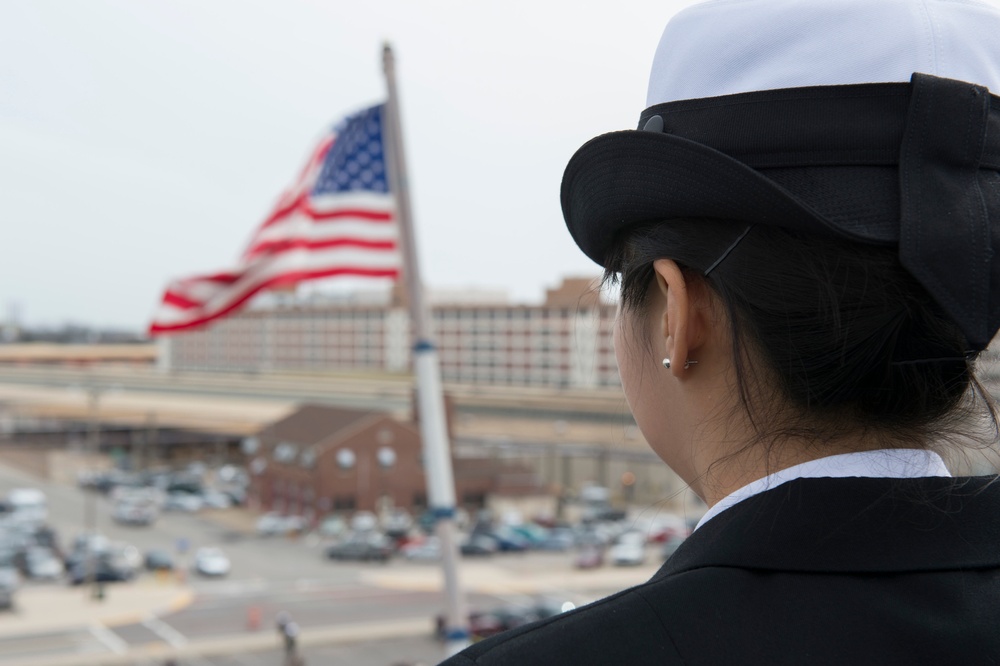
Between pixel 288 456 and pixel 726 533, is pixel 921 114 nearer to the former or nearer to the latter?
pixel 726 533

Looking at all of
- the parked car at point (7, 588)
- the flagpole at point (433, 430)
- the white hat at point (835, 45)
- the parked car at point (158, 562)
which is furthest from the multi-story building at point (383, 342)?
the white hat at point (835, 45)

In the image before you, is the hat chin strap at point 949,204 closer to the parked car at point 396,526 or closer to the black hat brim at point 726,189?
the black hat brim at point 726,189

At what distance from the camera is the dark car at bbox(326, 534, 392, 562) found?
23.2m

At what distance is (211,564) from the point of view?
71.6ft

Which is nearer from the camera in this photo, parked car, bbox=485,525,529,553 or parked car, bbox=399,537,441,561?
parked car, bbox=399,537,441,561

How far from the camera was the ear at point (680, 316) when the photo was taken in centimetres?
60

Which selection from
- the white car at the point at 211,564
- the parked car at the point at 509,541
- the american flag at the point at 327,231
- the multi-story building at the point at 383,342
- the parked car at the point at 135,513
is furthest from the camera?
the multi-story building at the point at 383,342

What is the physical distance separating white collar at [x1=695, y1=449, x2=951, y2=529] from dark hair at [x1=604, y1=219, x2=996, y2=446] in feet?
0.05

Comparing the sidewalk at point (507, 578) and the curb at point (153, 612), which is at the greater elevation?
the curb at point (153, 612)

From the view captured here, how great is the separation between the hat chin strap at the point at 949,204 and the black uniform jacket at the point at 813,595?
0.11m

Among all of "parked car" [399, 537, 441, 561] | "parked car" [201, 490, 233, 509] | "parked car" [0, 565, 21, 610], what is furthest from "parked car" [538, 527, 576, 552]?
"parked car" [0, 565, 21, 610]

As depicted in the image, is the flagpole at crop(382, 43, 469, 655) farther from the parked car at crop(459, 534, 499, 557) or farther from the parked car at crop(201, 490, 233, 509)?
the parked car at crop(201, 490, 233, 509)

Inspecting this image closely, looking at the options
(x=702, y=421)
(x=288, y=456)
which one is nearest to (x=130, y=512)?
(x=288, y=456)

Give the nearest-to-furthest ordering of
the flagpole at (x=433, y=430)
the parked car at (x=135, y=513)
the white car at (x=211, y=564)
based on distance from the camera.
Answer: the flagpole at (x=433, y=430) < the white car at (x=211, y=564) < the parked car at (x=135, y=513)
